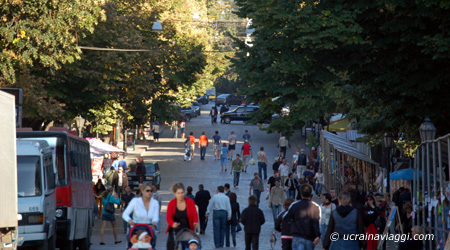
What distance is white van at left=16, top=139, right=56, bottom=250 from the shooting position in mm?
15703

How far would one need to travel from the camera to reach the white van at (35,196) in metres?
15.7

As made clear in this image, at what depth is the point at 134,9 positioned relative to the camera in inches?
1741

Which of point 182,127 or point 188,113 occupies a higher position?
point 188,113

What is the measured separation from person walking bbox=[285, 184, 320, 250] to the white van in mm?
6137

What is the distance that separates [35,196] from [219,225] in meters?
5.42

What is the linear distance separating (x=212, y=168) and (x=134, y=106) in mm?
5674

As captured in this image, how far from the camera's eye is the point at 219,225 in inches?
768

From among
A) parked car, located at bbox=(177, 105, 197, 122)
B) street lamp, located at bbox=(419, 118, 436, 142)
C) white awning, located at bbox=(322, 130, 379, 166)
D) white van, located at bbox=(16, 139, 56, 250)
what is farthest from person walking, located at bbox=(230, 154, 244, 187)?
parked car, located at bbox=(177, 105, 197, 122)

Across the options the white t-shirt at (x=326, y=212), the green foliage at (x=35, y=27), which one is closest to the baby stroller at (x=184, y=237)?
the white t-shirt at (x=326, y=212)

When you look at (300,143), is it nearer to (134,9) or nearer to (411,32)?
(134,9)

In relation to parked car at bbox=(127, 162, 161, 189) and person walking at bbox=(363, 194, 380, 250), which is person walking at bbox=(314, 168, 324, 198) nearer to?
parked car at bbox=(127, 162, 161, 189)

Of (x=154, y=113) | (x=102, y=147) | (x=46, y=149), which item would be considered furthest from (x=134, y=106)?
(x=46, y=149)

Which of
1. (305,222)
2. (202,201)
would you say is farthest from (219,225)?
(305,222)

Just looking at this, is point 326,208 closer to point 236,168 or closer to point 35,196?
point 35,196
